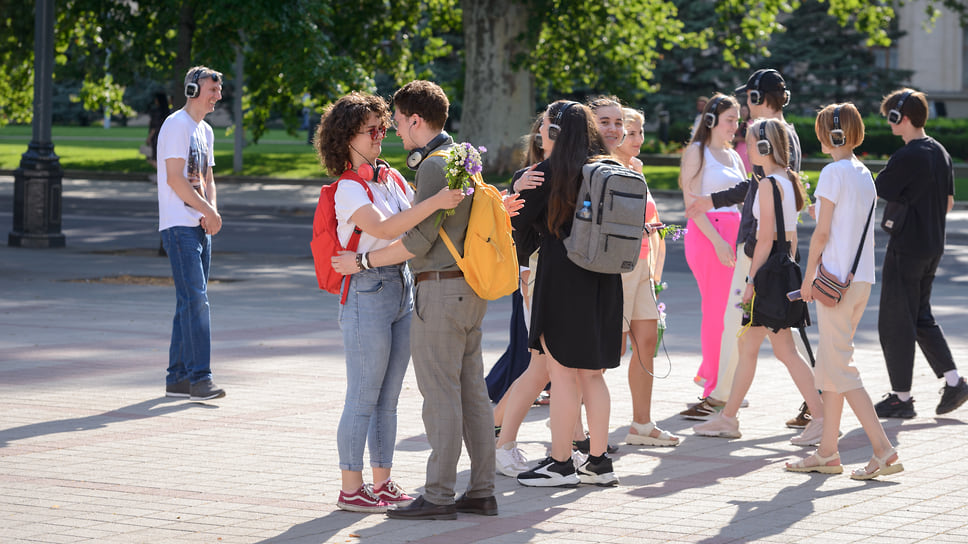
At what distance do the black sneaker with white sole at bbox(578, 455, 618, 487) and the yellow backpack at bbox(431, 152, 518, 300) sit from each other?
1.20 metres

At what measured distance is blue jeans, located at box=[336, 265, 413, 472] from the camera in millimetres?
5730

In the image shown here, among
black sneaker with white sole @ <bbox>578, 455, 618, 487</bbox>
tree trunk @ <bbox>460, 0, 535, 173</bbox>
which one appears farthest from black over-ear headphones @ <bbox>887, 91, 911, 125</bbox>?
tree trunk @ <bbox>460, 0, 535, 173</bbox>

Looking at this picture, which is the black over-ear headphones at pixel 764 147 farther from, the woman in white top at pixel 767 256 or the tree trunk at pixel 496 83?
the tree trunk at pixel 496 83

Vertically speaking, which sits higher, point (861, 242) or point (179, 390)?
point (861, 242)

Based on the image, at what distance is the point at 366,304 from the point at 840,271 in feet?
7.97

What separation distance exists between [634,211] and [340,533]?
1872mm

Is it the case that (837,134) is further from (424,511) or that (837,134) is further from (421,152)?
(424,511)

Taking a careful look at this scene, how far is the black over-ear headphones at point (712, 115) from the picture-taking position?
827 centimetres

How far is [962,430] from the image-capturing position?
7.83m

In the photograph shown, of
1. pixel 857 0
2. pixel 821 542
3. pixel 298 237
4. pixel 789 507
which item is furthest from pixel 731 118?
pixel 857 0

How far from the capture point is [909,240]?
8312mm

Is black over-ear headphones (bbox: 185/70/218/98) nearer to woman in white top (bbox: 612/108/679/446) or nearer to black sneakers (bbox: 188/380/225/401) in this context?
black sneakers (bbox: 188/380/225/401)

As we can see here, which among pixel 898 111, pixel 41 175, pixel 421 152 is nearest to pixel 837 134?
pixel 898 111

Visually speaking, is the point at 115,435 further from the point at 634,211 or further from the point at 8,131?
the point at 8,131
